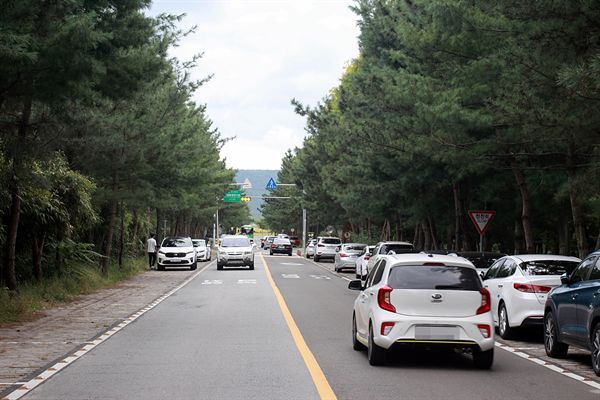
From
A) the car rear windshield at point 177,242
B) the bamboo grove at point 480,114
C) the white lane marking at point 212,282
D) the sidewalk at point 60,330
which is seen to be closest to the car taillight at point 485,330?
the bamboo grove at point 480,114

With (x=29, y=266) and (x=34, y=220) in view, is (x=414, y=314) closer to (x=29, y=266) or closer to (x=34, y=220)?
(x=34, y=220)

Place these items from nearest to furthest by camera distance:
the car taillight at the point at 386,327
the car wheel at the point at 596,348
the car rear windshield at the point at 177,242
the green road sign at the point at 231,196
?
the car wheel at the point at 596,348, the car taillight at the point at 386,327, the car rear windshield at the point at 177,242, the green road sign at the point at 231,196

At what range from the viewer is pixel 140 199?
3381cm

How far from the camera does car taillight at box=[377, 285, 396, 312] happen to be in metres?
11.8

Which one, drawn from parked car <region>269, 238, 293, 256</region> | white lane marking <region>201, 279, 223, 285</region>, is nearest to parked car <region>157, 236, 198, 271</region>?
white lane marking <region>201, 279, 223, 285</region>

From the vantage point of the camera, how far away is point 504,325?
16.3m

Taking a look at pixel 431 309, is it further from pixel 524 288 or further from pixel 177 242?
pixel 177 242

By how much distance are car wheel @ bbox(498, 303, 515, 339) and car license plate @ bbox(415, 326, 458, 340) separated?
185 inches

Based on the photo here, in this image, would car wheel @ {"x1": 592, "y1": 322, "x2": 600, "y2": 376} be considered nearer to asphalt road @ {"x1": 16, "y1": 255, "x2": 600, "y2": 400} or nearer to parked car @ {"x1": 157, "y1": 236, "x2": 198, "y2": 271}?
asphalt road @ {"x1": 16, "y1": 255, "x2": 600, "y2": 400}

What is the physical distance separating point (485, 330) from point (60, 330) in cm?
878

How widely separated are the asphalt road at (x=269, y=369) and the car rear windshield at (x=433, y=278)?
1138mm

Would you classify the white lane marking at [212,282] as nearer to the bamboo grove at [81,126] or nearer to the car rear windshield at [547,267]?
the bamboo grove at [81,126]

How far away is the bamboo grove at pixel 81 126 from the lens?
43.9ft

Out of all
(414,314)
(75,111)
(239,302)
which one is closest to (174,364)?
(414,314)
